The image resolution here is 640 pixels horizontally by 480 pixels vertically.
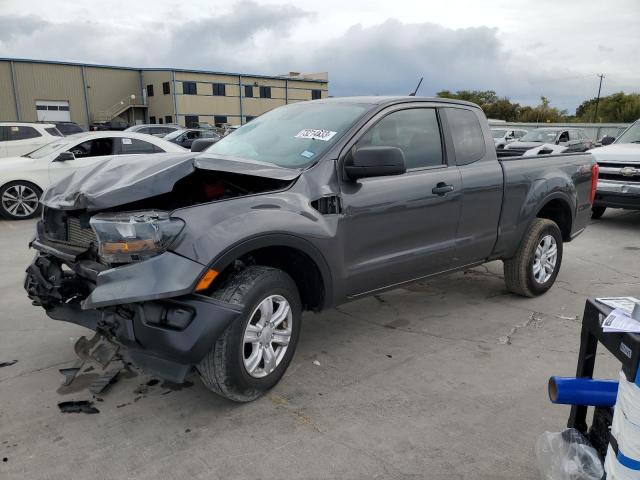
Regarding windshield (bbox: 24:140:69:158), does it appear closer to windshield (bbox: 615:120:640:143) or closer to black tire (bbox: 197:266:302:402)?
black tire (bbox: 197:266:302:402)

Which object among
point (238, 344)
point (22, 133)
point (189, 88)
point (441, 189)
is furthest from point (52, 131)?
point (189, 88)

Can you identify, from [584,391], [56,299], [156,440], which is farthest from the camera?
[56,299]

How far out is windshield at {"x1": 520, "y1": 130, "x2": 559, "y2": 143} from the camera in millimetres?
18281

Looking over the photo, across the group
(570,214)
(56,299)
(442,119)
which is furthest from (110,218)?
(570,214)

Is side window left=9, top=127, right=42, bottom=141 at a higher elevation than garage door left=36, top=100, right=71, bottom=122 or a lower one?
lower

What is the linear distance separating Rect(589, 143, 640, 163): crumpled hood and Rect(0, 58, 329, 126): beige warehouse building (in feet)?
158

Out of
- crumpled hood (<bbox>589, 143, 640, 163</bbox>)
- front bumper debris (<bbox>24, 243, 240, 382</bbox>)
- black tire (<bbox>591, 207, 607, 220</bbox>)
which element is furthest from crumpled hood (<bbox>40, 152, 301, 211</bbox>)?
black tire (<bbox>591, 207, 607, 220</bbox>)

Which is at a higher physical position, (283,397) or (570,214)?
(570,214)

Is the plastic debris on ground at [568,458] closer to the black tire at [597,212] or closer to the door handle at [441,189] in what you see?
the door handle at [441,189]

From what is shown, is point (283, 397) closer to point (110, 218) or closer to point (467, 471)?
point (467, 471)

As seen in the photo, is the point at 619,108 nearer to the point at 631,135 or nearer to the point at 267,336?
the point at 631,135

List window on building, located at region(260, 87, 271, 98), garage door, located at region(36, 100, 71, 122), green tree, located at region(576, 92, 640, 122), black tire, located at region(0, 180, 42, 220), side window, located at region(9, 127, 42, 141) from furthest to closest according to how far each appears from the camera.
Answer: window on building, located at region(260, 87, 271, 98) → garage door, located at region(36, 100, 71, 122) → green tree, located at region(576, 92, 640, 122) → side window, located at region(9, 127, 42, 141) → black tire, located at region(0, 180, 42, 220)

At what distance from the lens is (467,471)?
2.61 meters

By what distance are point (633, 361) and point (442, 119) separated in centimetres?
322
